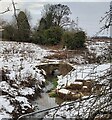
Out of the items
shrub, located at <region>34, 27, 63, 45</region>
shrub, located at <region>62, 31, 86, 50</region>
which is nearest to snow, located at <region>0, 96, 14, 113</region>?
shrub, located at <region>62, 31, 86, 50</region>

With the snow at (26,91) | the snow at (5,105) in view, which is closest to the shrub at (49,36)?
the snow at (26,91)

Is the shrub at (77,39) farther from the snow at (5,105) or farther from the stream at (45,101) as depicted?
the snow at (5,105)

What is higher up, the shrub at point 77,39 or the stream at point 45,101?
the shrub at point 77,39

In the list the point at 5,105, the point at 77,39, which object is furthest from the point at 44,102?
the point at 77,39

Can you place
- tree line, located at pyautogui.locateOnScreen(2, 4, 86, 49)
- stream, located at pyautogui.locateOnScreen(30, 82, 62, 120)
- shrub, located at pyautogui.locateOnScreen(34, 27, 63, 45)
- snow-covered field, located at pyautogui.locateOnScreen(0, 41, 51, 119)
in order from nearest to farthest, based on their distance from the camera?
1. snow-covered field, located at pyautogui.locateOnScreen(0, 41, 51, 119)
2. stream, located at pyautogui.locateOnScreen(30, 82, 62, 120)
3. tree line, located at pyautogui.locateOnScreen(2, 4, 86, 49)
4. shrub, located at pyautogui.locateOnScreen(34, 27, 63, 45)

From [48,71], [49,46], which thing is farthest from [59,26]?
[48,71]

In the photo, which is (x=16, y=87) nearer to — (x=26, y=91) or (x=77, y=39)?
(x=26, y=91)

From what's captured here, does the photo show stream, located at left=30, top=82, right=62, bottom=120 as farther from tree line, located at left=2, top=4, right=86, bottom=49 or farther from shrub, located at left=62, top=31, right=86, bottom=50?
tree line, located at left=2, top=4, right=86, bottom=49

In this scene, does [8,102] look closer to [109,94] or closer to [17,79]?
[17,79]

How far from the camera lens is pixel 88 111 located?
1.13 m

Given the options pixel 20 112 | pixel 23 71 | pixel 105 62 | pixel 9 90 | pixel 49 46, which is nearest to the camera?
pixel 105 62

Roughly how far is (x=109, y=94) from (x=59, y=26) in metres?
11.4

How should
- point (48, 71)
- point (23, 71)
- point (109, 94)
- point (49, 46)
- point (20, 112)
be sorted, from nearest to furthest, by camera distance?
1. point (109, 94)
2. point (20, 112)
3. point (23, 71)
4. point (48, 71)
5. point (49, 46)

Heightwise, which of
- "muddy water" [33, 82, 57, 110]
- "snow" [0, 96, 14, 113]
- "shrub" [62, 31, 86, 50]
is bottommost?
"muddy water" [33, 82, 57, 110]
